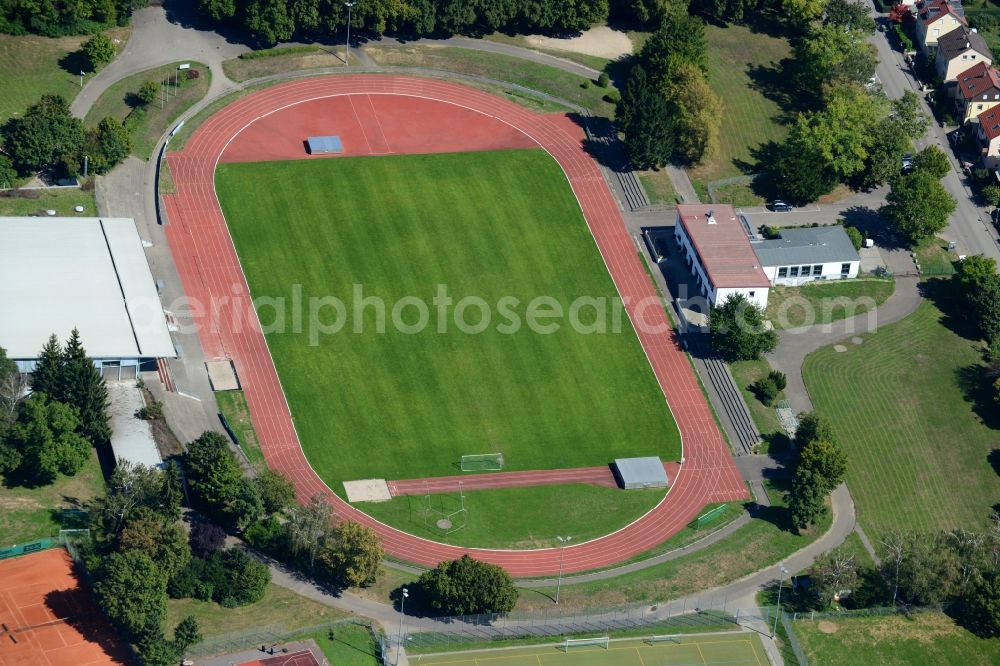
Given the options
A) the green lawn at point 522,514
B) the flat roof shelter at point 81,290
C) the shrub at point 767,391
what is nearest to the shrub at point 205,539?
the green lawn at point 522,514

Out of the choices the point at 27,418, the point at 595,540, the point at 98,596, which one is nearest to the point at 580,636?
the point at 595,540

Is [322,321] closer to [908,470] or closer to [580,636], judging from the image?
Answer: [580,636]

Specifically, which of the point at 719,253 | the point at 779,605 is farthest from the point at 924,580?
the point at 719,253

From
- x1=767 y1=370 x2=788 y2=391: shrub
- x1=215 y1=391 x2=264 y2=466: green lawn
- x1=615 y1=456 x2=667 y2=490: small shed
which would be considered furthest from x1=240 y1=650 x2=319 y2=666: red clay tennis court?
x1=767 y1=370 x2=788 y2=391: shrub

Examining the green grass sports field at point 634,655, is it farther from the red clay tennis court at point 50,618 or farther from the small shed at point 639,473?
the red clay tennis court at point 50,618

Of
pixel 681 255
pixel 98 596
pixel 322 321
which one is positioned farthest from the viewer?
pixel 681 255

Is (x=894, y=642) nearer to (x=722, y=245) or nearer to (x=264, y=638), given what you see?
(x=722, y=245)
